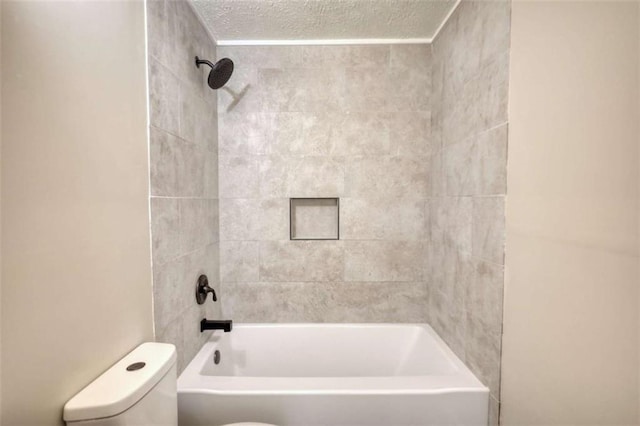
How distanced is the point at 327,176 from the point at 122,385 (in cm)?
144

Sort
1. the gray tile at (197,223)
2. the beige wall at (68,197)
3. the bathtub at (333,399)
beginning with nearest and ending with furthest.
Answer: the beige wall at (68,197), the bathtub at (333,399), the gray tile at (197,223)

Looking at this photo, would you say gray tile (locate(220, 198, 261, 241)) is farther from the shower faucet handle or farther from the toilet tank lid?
the toilet tank lid

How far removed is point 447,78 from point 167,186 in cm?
154

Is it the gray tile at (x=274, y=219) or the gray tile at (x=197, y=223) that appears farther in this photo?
the gray tile at (x=274, y=219)

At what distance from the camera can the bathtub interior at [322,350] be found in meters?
1.84

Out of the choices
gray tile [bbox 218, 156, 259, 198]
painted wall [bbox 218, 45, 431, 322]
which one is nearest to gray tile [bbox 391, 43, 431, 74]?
painted wall [bbox 218, 45, 431, 322]

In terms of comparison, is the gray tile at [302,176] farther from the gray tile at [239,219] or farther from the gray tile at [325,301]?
the gray tile at [325,301]

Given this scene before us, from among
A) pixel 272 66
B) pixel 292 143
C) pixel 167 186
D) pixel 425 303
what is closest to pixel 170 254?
pixel 167 186

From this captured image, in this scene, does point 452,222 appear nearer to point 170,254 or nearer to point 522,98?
point 522,98

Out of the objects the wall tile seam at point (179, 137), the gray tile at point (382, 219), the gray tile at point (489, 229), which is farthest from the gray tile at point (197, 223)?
the gray tile at point (489, 229)

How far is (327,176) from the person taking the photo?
74.9 inches

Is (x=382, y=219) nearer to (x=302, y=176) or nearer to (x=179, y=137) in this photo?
(x=302, y=176)

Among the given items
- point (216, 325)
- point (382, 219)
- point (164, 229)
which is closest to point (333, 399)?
point (216, 325)

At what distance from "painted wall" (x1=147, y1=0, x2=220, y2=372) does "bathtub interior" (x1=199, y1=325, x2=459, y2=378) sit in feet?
1.15
